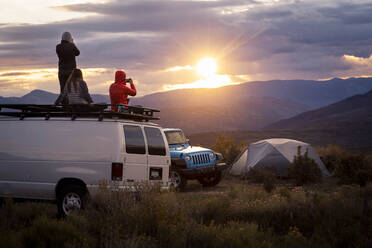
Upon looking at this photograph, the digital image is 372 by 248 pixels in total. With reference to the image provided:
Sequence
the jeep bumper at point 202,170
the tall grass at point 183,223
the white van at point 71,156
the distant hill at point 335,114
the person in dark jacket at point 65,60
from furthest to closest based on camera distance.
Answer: the distant hill at point 335,114 → the jeep bumper at point 202,170 → the person in dark jacket at point 65,60 → the white van at point 71,156 → the tall grass at point 183,223

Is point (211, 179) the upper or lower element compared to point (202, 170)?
lower

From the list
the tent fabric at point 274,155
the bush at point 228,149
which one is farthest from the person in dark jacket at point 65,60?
the bush at point 228,149

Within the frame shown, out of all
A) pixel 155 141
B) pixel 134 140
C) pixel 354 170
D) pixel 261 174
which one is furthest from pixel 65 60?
pixel 354 170

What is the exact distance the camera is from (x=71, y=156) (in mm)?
9664

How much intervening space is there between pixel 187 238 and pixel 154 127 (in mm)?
3321

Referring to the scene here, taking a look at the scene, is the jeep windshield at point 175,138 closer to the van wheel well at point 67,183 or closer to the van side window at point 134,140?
the van side window at point 134,140

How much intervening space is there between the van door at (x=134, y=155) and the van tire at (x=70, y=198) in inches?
36.0

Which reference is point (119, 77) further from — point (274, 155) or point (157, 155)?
point (274, 155)

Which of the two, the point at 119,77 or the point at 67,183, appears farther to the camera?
the point at 119,77

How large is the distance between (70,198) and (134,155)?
1468 mm

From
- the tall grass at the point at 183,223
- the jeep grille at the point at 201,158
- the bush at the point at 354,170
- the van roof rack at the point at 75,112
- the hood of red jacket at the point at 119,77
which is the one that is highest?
the hood of red jacket at the point at 119,77

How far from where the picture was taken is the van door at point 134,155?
9.62 metres

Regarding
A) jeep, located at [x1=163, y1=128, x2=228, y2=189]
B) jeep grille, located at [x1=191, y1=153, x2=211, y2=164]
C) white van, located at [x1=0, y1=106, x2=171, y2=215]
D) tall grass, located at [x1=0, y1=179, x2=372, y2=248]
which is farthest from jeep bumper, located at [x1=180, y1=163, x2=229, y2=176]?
white van, located at [x1=0, y1=106, x2=171, y2=215]

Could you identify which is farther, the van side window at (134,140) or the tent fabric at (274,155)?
the tent fabric at (274,155)
